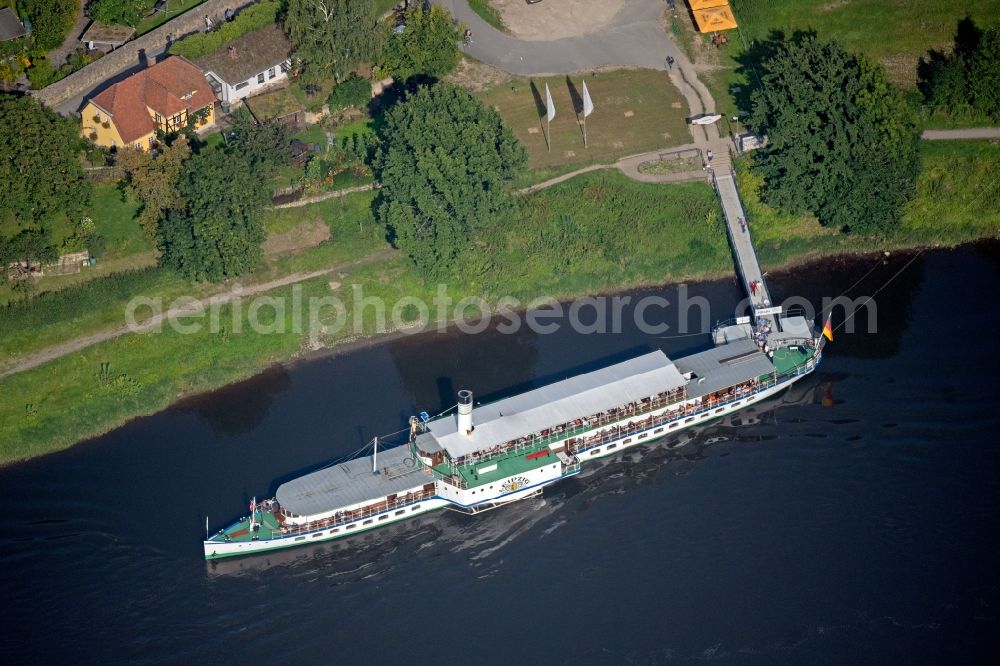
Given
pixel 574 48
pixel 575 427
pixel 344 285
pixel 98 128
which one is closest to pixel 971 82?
pixel 574 48

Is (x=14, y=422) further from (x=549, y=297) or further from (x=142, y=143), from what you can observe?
(x=549, y=297)

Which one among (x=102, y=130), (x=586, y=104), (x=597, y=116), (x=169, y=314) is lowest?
(x=169, y=314)

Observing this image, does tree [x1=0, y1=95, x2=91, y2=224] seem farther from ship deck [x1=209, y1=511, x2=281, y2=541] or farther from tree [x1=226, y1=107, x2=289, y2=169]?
ship deck [x1=209, y1=511, x2=281, y2=541]

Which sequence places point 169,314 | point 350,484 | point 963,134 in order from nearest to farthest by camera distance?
point 350,484 < point 169,314 < point 963,134

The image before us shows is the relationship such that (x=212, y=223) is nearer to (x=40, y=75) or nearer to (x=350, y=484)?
(x=40, y=75)

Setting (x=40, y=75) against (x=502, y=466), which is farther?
(x=40, y=75)

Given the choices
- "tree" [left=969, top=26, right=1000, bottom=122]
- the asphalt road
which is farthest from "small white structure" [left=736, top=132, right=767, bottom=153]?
"tree" [left=969, top=26, right=1000, bottom=122]

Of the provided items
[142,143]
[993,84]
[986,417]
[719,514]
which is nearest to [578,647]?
[719,514]
